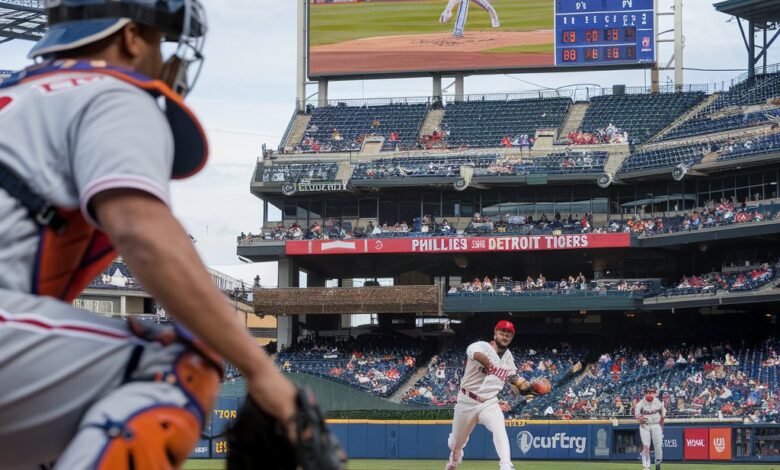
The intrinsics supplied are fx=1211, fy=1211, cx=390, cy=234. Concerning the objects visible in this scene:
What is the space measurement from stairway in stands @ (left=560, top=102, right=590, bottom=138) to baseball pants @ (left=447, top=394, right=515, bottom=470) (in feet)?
125

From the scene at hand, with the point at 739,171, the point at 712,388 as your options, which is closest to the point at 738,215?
the point at 739,171

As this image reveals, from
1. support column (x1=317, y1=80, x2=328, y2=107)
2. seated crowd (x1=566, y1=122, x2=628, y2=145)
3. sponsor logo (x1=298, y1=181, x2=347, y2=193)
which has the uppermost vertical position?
support column (x1=317, y1=80, x2=328, y2=107)

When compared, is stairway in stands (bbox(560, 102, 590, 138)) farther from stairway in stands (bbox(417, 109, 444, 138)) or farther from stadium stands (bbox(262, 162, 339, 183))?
stadium stands (bbox(262, 162, 339, 183))

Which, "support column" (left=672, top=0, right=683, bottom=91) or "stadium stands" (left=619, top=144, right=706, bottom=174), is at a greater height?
"support column" (left=672, top=0, right=683, bottom=91)

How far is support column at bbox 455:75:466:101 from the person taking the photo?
5797cm

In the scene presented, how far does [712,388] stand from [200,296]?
38832mm

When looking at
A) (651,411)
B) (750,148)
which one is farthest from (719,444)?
(750,148)

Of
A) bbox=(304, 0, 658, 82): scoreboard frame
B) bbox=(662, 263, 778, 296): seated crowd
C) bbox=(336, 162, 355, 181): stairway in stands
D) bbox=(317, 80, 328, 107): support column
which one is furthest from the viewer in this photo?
bbox=(317, 80, 328, 107): support column

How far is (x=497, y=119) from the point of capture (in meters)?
55.7

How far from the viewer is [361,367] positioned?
4816 centimetres

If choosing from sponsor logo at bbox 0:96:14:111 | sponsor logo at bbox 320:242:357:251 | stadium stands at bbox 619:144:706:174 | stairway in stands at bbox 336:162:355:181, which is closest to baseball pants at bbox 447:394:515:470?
sponsor logo at bbox 0:96:14:111

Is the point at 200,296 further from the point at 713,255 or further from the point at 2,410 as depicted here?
the point at 713,255

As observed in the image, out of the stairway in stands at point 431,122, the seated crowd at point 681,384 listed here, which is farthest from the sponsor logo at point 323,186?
the seated crowd at point 681,384

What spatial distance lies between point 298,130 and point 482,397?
42.2 m
